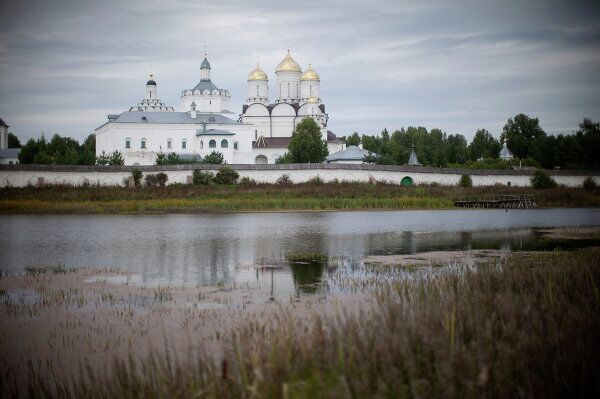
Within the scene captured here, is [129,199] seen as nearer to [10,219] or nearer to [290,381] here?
[10,219]

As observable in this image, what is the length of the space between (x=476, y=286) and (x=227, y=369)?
12.6 feet

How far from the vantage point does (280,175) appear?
40.3 m

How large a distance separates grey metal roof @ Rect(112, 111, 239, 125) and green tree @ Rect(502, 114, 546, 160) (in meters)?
28.6

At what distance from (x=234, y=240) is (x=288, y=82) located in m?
56.8

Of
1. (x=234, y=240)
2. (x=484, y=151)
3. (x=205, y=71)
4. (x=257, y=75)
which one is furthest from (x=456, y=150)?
(x=234, y=240)

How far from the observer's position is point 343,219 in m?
25.1

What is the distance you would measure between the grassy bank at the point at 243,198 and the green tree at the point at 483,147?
34803 millimetres

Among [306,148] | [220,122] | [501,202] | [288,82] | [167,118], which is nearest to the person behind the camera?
[501,202]

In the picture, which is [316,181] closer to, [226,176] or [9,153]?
[226,176]

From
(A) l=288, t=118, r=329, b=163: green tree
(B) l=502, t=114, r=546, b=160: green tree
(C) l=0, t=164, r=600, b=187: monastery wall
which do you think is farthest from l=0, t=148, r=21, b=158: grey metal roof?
(B) l=502, t=114, r=546, b=160: green tree

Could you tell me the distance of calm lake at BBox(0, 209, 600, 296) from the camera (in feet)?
40.9

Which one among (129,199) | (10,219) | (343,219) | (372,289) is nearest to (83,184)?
(129,199)

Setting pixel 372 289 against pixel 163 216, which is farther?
pixel 163 216

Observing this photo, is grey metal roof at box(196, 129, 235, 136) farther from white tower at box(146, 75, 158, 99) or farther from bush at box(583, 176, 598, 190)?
bush at box(583, 176, 598, 190)
